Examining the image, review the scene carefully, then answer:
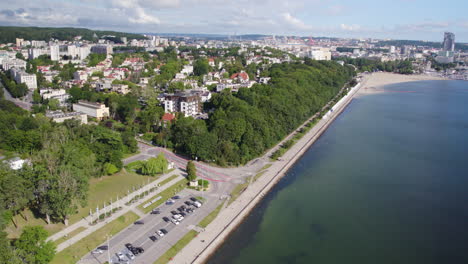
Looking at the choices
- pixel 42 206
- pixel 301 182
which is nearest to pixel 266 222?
pixel 301 182

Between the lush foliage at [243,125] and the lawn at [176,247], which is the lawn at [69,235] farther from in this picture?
the lush foliage at [243,125]

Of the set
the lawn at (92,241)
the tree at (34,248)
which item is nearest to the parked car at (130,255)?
the lawn at (92,241)

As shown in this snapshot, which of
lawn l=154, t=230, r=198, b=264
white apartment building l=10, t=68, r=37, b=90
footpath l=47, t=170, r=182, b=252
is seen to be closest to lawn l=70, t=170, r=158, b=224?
footpath l=47, t=170, r=182, b=252

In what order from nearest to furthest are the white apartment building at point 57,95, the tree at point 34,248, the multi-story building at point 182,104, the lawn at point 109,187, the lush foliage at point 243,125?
the tree at point 34,248
the lawn at point 109,187
the lush foliage at point 243,125
the multi-story building at point 182,104
the white apartment building at point 57,95

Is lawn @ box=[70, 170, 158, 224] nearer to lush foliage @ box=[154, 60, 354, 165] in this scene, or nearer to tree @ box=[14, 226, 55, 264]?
tree @ box=[14, 226, 55, 264]

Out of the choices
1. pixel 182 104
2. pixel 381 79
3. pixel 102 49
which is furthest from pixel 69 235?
pixel 381 79

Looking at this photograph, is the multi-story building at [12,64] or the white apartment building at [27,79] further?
the multi-story building at [12,64]

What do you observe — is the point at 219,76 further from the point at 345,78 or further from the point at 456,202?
the point at 456,202
